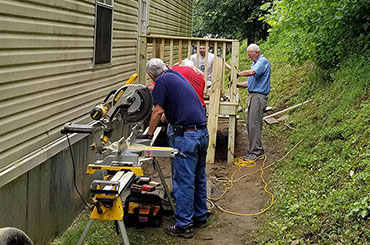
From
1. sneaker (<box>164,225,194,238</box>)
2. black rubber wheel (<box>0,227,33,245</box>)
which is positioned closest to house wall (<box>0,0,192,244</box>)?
sneaker (<box>164,225,194,238</box>)

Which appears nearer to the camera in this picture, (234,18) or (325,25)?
(325,25)

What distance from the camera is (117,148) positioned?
413 centimetres

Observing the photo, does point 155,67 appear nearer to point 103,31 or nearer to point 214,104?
point 103,31

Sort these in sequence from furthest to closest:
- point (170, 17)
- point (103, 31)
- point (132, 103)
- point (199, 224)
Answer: point (170, 17) → point (103, 31) → point (199, 224) → point (132, 103)

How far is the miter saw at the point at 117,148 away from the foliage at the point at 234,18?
705 inches

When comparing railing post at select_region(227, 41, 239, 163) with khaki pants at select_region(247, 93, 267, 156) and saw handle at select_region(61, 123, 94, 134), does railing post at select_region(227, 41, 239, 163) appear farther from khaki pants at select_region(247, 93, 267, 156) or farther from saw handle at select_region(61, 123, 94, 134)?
saw handle at select_region(61, 123, 94, 134)

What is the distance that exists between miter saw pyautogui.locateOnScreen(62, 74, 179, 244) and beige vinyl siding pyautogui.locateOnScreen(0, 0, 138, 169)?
523mm

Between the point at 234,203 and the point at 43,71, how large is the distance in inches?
134

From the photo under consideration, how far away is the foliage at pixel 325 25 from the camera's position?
324 inches

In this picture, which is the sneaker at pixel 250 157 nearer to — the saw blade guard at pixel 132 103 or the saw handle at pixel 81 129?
the saw blade guard at pixel 132 103

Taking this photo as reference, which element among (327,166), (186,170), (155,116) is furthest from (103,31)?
(327,166)

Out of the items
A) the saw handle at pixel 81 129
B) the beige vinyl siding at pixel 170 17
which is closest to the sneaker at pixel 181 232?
the saw handle at pixel 81 129

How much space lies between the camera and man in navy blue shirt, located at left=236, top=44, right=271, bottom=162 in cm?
830

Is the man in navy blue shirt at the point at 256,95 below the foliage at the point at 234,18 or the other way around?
below
